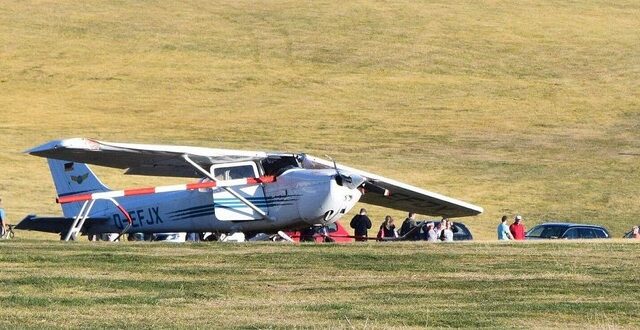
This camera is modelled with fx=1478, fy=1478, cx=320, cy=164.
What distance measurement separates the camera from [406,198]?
32812 mm

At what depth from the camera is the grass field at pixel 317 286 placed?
1517 centimetres

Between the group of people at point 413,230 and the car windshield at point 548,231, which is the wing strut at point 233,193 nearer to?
the group of people at point 413,230

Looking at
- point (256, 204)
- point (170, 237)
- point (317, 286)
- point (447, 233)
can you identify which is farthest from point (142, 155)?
point (317, 286)

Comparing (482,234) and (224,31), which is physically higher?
(224,31)

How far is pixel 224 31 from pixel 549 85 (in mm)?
18053

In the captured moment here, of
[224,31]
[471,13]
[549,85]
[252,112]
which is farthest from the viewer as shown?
[471,13]

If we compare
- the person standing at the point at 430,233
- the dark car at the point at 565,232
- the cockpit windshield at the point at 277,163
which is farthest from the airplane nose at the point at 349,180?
the dark car at the point at 565,232

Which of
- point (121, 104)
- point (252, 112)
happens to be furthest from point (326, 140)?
point (121, 104)

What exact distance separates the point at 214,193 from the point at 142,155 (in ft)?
5.34

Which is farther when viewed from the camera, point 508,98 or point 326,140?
point 508,98

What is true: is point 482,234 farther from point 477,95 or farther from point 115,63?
point 115,63

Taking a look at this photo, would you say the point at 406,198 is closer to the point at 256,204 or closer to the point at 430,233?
the point at 430,233

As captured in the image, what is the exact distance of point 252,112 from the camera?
64875 millimetres

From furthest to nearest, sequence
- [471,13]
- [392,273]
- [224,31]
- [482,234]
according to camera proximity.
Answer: [471,13] < [224,31] < [482,234] < [392,273]
